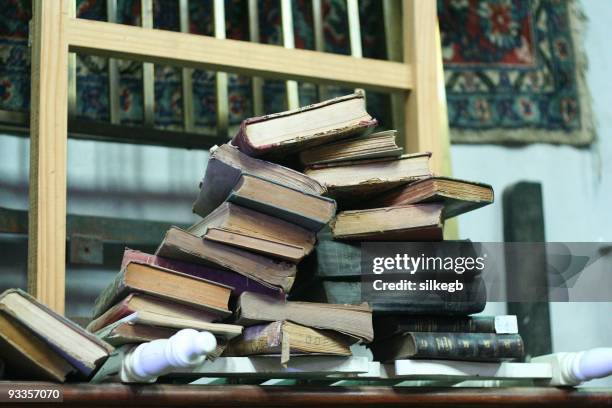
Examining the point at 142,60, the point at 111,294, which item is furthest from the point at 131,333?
the point at 142,60

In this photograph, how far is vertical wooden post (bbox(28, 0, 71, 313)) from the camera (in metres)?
1.76

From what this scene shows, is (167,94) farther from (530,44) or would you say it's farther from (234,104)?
(530,44)

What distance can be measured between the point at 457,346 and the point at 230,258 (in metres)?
0.34

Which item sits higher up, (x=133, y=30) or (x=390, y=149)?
(x=133, y=30)

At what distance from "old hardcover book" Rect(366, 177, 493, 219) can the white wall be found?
1199 millimetres

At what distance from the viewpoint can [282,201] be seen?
162 cm

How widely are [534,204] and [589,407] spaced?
1286mm

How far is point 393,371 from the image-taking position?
5.42 ft

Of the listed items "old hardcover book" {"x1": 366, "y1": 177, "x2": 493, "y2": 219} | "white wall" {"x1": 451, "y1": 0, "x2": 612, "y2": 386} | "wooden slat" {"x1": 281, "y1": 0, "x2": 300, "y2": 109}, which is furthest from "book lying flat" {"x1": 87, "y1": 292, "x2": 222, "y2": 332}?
"white wall" {"x1": 451, "y1": 0, "x2": 612, "y2": 386}

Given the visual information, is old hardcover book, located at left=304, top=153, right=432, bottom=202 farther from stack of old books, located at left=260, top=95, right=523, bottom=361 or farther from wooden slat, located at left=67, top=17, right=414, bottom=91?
wooden slat, located at left=67, top=17, right=414, bottom=91

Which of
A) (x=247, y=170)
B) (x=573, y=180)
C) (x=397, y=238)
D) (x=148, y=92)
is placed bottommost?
(x=397, y=238)

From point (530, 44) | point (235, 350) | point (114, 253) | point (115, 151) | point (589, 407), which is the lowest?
point (589, 407)

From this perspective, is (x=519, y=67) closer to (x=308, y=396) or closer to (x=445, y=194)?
(x=445, y=194)

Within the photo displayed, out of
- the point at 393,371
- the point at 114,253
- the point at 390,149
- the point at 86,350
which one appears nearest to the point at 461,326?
the point at 393,371
